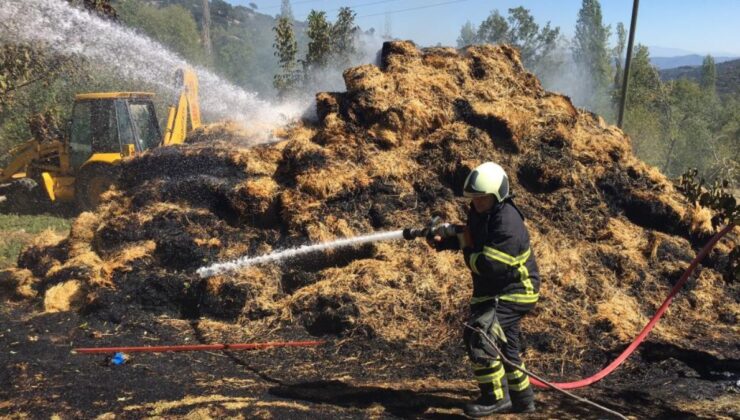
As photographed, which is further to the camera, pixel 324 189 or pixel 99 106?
pixel 99 106

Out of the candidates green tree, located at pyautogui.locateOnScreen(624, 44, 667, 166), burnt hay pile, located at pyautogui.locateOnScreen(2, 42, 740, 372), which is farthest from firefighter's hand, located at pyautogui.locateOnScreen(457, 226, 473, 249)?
green tree, located at pyautogui.locateOnScreen(624, 44, 667, 166)

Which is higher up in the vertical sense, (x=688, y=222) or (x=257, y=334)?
(x=688, y=222)

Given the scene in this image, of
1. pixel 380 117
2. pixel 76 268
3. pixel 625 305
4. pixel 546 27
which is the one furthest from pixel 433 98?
pixel 546 27

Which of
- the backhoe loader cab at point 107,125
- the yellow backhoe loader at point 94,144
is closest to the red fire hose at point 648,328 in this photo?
the yellow backhoe loader at point 94,144

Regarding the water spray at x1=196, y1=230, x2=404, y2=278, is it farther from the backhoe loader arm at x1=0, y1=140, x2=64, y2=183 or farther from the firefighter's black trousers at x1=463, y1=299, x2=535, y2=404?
the backhoe loader arm at x1=0, y1=140, x2=64, y2=183

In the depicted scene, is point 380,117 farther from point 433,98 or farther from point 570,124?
point 570,124

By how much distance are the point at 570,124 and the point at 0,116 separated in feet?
54.6

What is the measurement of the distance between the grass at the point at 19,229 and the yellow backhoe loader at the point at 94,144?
61cm

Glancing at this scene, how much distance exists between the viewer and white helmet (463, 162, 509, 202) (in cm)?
399

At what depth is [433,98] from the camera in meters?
7.79

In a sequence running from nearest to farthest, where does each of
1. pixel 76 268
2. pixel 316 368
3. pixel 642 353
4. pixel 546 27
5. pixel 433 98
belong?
pixel 316 368 < pixel 642 353 < pixel 76 268 < pixel 433 98 < pixel 546 27

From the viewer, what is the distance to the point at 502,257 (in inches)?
154

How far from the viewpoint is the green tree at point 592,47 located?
49.5 m

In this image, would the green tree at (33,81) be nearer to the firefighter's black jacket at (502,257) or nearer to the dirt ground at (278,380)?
the dirt ground at (278,380)
